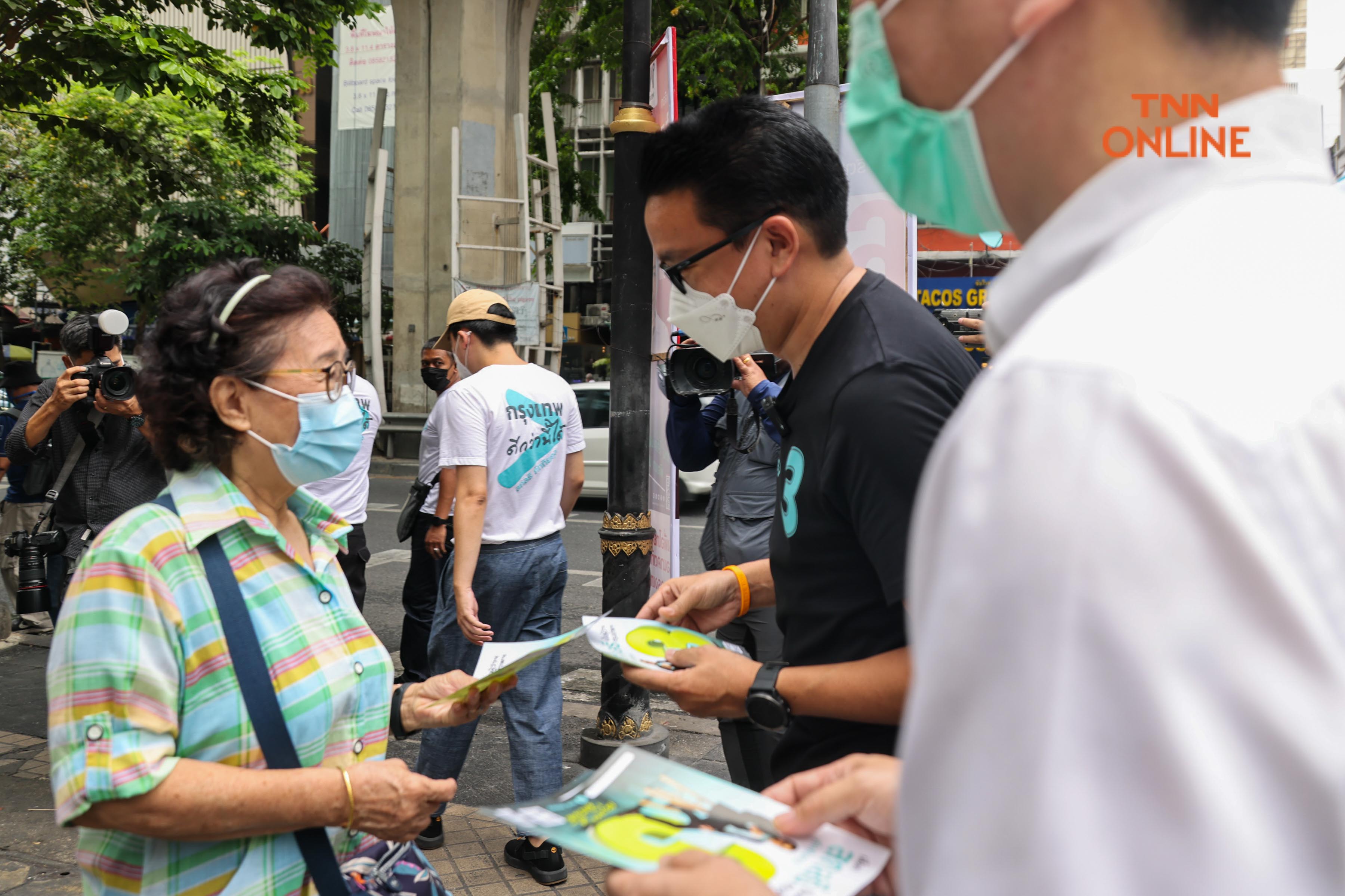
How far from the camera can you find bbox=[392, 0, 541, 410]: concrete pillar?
18.1m

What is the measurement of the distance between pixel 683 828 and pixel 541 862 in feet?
9.87

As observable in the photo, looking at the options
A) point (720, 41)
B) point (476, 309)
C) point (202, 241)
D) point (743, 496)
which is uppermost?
point (720, 41)

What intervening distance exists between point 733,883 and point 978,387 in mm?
557

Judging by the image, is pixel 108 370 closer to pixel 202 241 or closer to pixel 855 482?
pixel 855 482

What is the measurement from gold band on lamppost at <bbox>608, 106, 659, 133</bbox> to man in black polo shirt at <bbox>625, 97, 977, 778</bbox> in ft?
8.09

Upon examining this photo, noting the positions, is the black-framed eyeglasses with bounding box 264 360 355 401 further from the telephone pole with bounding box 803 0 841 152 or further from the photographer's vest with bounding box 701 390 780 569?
the telephone pole with bounding box 803 0 841 152

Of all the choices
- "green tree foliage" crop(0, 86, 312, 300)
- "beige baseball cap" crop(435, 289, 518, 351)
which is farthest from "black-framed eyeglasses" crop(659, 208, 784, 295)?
"green tree foliage" crop(0, 86, 312, 300)

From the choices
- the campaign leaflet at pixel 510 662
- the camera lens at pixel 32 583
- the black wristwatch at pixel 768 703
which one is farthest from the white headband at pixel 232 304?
the camera lens at pixel 32 583

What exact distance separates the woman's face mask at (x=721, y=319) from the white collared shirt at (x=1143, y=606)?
1.60 m

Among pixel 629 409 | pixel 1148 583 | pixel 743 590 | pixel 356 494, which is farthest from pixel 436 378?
pixel 1148 583

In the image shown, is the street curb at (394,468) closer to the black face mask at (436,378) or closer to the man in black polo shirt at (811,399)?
the black face mask at (436,378)

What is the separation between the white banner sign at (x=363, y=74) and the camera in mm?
38719

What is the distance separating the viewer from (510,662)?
6.86ft

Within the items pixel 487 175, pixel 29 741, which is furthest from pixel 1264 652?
pixel 487 175
